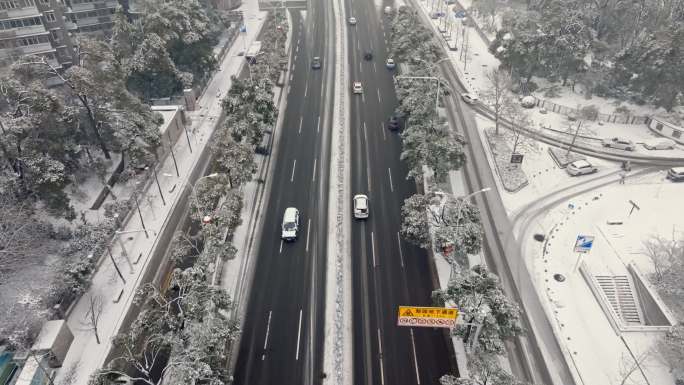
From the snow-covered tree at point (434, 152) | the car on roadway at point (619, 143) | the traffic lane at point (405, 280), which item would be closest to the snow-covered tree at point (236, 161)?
the traffic lane at point (405, 280)

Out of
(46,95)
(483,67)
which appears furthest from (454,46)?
(46,95)

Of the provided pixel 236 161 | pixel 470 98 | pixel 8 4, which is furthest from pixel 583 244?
pixel 8 4

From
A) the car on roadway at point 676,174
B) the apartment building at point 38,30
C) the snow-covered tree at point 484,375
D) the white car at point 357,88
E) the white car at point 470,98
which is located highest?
the apartment building at point 38,30

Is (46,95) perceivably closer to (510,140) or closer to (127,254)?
(127,254)


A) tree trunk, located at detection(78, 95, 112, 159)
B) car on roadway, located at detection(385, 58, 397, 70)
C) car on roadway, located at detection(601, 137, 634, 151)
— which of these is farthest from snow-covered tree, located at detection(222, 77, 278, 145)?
car on roadway, located at detection(601, 137, 634, 151)

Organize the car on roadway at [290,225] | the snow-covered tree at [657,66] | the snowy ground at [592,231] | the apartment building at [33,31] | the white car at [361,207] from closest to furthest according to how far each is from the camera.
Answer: the snowy ground at [592,231]
the car on roadway at [290,225]
the white car at [361,207]
the snow-covered tree at [657,66]
the apartment building at [33,31]

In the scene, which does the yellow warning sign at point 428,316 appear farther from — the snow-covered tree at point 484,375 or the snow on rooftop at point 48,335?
the snow on rooftop at point 48,335
